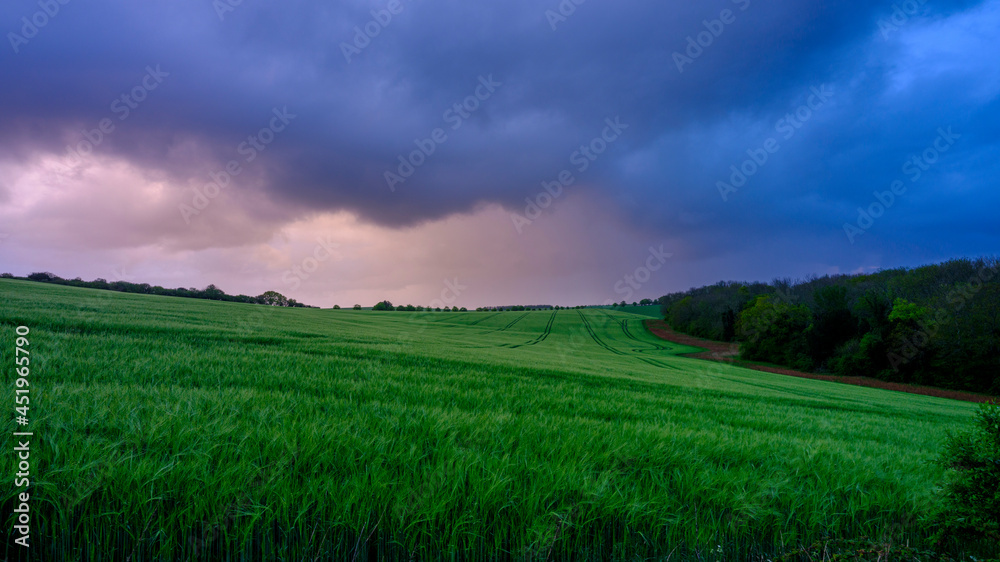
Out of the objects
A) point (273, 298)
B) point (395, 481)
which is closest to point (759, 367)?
point (395, 481)

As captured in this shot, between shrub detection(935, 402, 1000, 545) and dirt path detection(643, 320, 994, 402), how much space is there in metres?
14.2

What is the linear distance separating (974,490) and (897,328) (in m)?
56.1

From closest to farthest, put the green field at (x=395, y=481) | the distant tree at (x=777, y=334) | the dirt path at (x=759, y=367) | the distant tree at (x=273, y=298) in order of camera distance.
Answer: the green field at (x=395, y=481) < the dirt path at (x=759, y=367) < the distant tree at (x=777, y=334) < the distant tree at (x=273, y=298)

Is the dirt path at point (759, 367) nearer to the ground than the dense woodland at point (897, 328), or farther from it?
nearer to the ground

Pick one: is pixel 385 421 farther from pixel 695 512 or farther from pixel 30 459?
pixel 695 512

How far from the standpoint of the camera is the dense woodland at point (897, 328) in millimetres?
35781

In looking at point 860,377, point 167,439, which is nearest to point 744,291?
point 860,377

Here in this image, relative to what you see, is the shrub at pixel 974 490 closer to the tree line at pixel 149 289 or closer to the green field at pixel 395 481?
the green field at pixel 395 481

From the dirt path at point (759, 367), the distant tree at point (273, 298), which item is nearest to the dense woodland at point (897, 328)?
the dirt path at point (759, 367)

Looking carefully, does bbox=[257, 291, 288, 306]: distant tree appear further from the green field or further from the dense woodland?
the dense woodland

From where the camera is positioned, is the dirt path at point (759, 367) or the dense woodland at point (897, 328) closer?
the dirt path at point (759, 367)

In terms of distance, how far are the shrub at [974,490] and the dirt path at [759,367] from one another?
46.7 feet

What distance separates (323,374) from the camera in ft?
20.7

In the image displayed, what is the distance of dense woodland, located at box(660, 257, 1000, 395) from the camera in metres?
35.8
